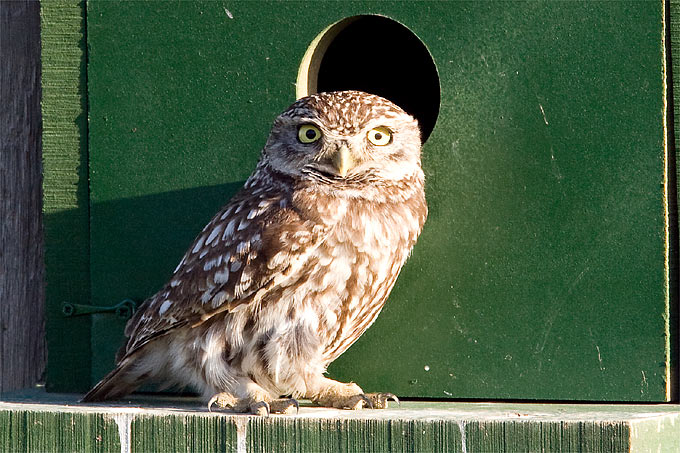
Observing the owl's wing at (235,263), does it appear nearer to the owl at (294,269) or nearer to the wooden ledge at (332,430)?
the owl at (294,269)

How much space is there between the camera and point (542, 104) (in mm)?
4277

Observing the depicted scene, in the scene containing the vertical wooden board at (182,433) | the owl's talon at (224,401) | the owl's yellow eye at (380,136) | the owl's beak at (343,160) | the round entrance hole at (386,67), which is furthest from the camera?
the round entrance hole at (386,67)

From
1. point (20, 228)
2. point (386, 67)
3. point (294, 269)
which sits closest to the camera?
point (294, 269)

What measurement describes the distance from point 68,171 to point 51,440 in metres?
1.29

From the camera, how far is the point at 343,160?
4.01 m

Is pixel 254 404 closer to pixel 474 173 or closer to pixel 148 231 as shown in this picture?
pixel 148 231

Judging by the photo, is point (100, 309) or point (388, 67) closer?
point (100, 309)

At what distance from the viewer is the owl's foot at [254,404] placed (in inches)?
Answer: 143

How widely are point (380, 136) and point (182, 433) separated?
131cm

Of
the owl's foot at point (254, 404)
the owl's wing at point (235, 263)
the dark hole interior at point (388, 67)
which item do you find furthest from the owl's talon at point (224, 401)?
the dark hole interior at point (388, 67)

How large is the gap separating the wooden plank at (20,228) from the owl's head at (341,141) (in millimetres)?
1177

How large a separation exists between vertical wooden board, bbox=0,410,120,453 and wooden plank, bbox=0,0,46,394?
1.20 meters

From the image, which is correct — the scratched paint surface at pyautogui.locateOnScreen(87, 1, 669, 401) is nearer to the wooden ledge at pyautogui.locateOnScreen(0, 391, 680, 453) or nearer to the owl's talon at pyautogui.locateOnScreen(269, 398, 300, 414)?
the wooden ledge at pyautogui.locateOnScreen(0, 391, 680, 453)

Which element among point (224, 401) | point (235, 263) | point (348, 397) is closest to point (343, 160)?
point (235, 263)
